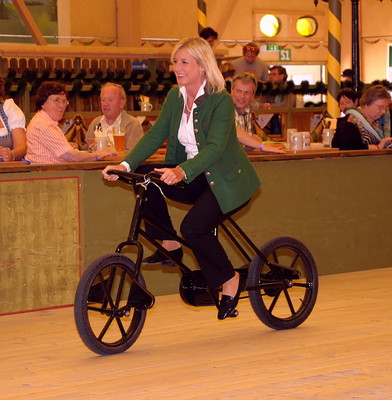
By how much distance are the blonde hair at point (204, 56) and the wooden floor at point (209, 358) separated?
1.19 m

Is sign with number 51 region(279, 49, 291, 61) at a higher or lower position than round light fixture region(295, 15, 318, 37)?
lower

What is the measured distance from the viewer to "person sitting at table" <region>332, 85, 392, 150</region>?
6762 mm

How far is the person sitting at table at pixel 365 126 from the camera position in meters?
6.76

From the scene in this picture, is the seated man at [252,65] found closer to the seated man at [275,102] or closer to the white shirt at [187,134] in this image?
the seated man at [275,102]

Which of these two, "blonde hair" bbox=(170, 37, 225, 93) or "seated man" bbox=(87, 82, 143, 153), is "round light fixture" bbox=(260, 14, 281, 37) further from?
"blonde hair" bbox=(170, 37, 225, 93)

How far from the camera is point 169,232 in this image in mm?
4324

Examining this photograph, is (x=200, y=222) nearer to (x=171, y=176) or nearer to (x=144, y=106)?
(x=171, y=176)

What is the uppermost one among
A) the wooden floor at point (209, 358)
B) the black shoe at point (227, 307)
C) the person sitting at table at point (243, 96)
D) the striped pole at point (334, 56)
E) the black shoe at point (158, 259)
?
the striped pole at point (334, 56)

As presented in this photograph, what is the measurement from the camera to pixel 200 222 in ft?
14.1

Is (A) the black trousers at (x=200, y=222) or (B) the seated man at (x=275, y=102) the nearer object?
(A) the black trousers at (x=200, y=222)

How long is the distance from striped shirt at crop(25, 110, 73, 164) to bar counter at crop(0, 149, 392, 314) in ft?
0.86

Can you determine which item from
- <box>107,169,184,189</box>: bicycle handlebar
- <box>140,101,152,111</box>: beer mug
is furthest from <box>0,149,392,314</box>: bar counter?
<box>140,101,152,111</box>: beer mug

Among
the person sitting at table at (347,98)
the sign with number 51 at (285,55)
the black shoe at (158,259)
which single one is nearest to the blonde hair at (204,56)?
the black shoe at (158,259)

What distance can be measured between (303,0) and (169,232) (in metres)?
17.6
